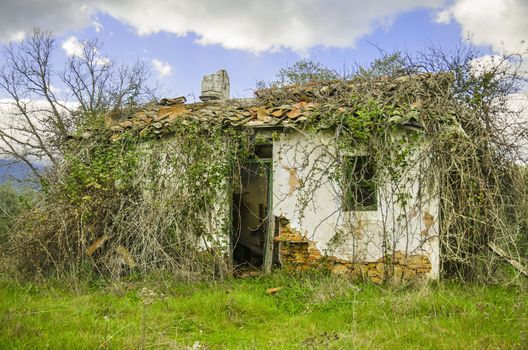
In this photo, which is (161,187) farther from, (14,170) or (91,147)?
(14,170)

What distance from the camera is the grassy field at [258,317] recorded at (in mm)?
4227

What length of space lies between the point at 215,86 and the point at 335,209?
521 cm

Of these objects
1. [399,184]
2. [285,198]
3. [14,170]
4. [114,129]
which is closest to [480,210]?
[399,184]

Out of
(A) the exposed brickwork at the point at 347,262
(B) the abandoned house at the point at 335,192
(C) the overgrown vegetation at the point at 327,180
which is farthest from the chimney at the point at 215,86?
(A) the exposed brickwork at the point at 347,262

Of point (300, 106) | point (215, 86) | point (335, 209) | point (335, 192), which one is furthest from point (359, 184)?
point (215, 86)

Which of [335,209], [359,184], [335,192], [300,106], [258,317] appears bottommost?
[258,317]

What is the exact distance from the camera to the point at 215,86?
36.9 ft

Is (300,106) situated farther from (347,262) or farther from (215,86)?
(215,86)

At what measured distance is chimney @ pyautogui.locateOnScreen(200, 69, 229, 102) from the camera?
36.3 feet

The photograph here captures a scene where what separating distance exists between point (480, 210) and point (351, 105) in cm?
280

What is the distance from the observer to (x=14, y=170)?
18.0 m

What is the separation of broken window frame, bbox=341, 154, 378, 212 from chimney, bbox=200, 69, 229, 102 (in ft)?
15.3

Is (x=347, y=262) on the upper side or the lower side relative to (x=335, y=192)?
lower

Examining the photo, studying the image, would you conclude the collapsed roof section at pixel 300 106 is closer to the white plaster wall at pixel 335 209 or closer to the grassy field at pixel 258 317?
the white plaster wall at pixel 335 209
